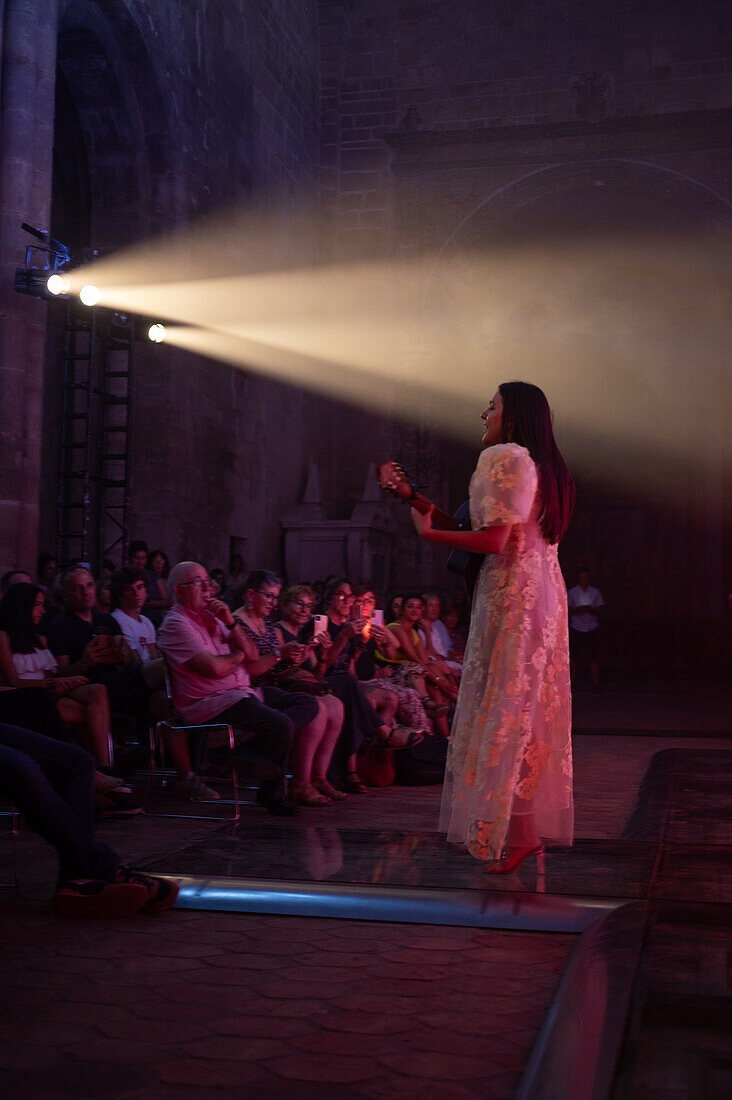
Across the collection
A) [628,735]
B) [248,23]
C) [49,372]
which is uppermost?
[248,23]

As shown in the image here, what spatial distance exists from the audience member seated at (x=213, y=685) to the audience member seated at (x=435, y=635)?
6.74 feet

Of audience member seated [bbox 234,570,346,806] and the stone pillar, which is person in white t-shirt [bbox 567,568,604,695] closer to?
the stone pillar

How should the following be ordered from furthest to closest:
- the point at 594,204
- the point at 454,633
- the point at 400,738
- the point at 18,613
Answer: the point at 594,204 → the point at 454,633 → the point at 400,738 → the point at 18,613

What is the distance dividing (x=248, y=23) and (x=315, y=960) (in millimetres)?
13817

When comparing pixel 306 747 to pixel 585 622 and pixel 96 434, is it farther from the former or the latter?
pixel 585 622

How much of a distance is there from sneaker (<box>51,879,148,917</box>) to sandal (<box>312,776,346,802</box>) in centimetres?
241

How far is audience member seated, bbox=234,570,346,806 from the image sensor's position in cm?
548

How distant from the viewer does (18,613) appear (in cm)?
478

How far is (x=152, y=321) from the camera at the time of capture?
38.7 ft

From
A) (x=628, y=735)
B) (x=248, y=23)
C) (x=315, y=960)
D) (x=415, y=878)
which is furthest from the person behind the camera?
(x=248, y=23)

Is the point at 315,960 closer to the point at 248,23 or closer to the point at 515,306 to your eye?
the point at 248,23

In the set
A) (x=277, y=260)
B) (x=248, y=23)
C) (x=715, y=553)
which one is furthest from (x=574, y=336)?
(x=248, y=23)

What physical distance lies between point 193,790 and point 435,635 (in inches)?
135

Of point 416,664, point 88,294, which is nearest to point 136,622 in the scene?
point 416,664
